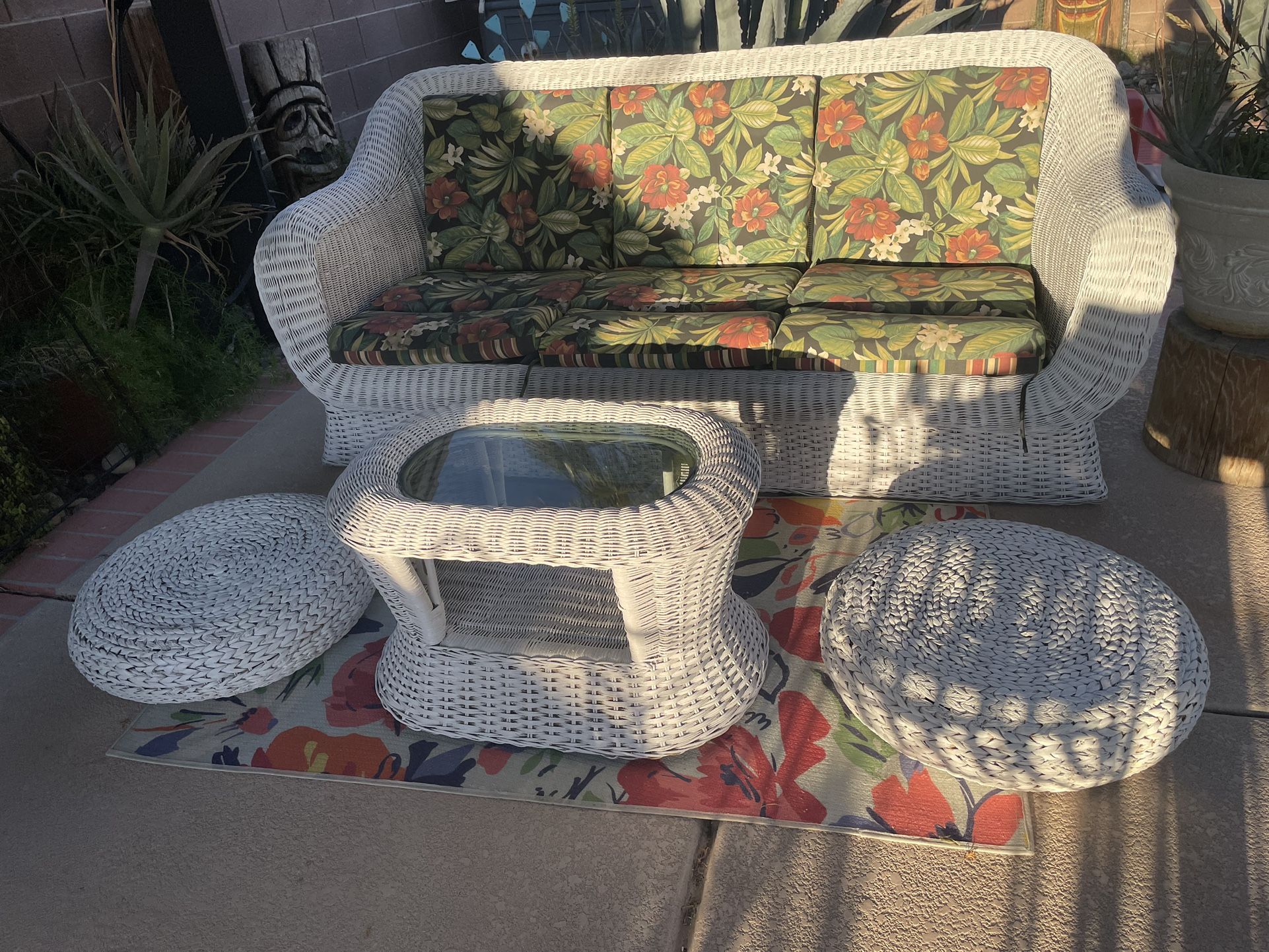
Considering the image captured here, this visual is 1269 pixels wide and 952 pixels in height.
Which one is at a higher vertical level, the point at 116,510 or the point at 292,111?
the point at 292,111

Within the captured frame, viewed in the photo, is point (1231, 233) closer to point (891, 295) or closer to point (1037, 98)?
point (1037, 98)

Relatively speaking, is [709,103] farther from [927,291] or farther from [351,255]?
[351,255]

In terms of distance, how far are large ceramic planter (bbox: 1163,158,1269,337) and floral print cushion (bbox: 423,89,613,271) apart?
4.89 ft

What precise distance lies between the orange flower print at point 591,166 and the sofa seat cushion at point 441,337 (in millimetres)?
483

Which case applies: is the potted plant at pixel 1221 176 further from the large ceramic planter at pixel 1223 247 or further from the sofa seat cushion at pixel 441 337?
the sofa seat cushion at pixel 441 337

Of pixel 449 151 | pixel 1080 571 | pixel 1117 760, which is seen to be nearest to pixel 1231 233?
pixel 1080 571

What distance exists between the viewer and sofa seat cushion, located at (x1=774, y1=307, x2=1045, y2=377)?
2080 mm

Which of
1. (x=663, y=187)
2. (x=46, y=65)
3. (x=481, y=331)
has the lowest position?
(x=481, y=331)

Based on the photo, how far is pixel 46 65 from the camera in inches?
128

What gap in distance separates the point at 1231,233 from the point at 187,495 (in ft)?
9.25

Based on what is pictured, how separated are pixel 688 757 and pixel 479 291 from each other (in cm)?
147

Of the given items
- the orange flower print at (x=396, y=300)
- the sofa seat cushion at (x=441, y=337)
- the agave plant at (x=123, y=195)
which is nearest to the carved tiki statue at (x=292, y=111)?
the agave plant at (x=123, y=195)

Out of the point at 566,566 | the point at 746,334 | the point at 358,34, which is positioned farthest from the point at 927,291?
the point at 358,34

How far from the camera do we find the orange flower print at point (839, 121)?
8.16ft
